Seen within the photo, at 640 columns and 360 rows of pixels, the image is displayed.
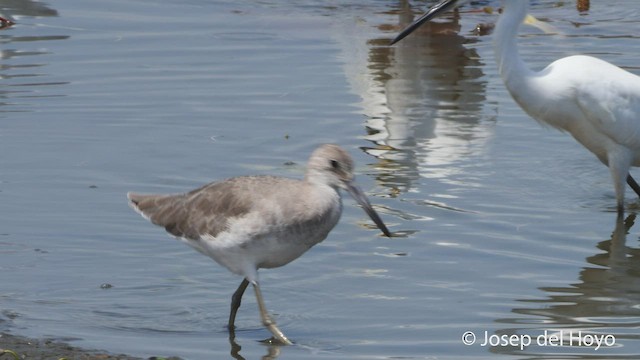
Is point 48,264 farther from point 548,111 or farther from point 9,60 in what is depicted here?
point 9,60

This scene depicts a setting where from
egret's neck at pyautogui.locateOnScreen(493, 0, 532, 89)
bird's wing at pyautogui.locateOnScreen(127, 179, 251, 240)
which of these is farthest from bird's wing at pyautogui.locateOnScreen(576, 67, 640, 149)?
bird's wing at pyautogui.locateOnScreen(127, 179, 251, 240)

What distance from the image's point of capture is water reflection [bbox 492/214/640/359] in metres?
6.43

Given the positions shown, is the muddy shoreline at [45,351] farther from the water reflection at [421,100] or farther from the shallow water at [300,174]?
the water reflection at [421,100]

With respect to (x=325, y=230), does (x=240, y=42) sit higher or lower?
lower

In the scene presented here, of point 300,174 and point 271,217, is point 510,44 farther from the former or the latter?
point 271,217

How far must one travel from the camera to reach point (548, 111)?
352 inches

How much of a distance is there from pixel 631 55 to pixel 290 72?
10.2 feet

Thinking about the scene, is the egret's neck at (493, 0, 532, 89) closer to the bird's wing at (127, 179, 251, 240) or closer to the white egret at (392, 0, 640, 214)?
the white egret at (392, 0, 640, 214)

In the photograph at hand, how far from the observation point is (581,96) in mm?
8836

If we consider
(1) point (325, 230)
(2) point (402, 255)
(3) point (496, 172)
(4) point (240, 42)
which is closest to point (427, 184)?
(3) point (496, 172)

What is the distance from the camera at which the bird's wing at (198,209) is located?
6.29m

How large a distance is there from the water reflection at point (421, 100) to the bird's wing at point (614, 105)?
3.43 feet

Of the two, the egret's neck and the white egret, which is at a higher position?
the egret's neck

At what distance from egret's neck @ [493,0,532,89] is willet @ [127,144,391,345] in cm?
288
